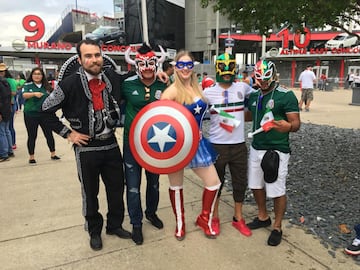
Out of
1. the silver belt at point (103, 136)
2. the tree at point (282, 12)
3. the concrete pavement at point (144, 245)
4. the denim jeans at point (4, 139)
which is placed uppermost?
the tree at point (282, 12)

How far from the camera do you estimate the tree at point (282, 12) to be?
4.17 meters

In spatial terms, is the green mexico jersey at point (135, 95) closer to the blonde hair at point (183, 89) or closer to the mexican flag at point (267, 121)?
the blonde hair at point (183, 89)

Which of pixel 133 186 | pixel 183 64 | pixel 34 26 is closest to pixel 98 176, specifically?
pixel 133 186

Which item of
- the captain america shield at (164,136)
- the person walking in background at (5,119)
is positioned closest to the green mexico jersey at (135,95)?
the captain america shield at (164,136)

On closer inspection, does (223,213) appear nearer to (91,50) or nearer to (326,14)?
(91,50)

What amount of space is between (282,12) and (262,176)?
2.26 m

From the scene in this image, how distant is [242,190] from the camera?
3.45 metres

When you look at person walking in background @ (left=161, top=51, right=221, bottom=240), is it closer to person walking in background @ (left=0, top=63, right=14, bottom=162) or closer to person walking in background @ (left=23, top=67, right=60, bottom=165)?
person walking in background @ (left=23, top=67, right=60, bottom=165)

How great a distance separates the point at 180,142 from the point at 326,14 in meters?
3.42

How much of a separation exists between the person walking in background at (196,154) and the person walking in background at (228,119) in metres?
0.16

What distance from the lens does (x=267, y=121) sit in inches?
118

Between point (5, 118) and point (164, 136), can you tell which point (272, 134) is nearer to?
point (164, 136)

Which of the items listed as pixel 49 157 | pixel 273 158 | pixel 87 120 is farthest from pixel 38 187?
pixel 273 158

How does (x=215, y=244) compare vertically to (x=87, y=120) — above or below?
below
